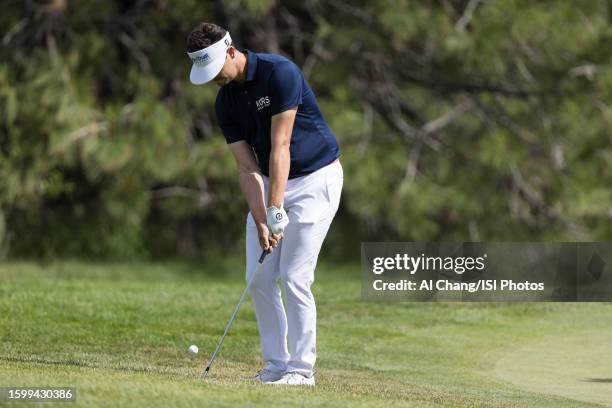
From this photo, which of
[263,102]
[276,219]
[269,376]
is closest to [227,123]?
[263,102]

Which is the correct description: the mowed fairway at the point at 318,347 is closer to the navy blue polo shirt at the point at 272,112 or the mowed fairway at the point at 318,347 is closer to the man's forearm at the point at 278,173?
the man's forearm at the point at 278,173

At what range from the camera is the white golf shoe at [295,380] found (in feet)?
21.0

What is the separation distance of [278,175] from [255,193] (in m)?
0.31

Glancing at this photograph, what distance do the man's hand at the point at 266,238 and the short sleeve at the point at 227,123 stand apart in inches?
20.5

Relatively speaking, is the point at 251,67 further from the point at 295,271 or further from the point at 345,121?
the point at 345,121

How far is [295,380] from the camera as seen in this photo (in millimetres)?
6434

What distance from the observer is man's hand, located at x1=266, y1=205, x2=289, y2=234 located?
20.4 ft

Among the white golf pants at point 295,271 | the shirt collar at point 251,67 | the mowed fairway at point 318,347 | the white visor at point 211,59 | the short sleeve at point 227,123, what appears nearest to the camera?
the mowed fairway at point 318,347

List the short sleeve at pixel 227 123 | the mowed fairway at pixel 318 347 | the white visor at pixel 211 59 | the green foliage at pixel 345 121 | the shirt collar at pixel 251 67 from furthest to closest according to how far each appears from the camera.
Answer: the green foliage at pixel 345 121 → the short sleeve at pixel 227 123 → the shirt collar at pixel 251 67 → the white visor at pixel 211 59 → the mowed fairway at pixel 318 347

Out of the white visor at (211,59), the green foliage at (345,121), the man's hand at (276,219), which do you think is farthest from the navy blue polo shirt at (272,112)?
the green foliage at (345,121)

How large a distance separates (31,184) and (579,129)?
18.9 feet

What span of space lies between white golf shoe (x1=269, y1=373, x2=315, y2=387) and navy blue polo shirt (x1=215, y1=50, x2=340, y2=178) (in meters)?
1.02

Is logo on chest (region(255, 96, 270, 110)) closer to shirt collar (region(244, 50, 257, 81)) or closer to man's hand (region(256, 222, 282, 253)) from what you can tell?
shirt collar (region(244, 50, 257, 81))

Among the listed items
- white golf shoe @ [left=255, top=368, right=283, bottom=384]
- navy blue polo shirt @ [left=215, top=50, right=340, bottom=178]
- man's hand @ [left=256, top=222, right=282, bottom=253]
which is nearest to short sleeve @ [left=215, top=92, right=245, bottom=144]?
navy blue polo shirt @ [left=215, top=50, right=340, bottom=178]
